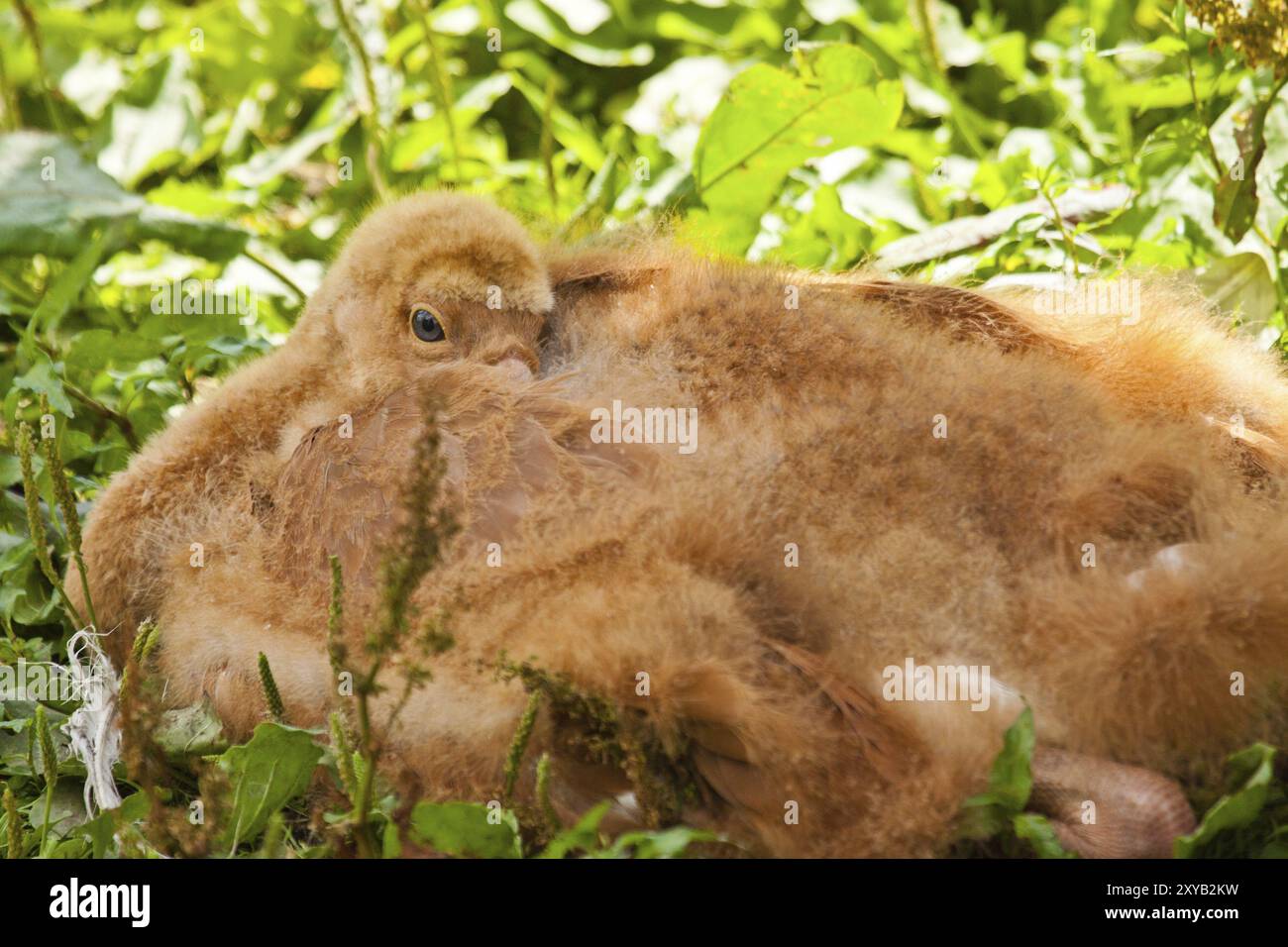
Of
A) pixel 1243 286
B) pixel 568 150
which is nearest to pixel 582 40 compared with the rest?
pixel 568 150

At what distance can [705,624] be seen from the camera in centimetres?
192

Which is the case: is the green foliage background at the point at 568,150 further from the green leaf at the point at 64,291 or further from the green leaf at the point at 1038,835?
the green leaf at the point at 1038,835

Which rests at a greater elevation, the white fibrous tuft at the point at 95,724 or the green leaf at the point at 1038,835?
the white fibrous tuft at the point at 95,724

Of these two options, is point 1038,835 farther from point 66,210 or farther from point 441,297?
point 66,210

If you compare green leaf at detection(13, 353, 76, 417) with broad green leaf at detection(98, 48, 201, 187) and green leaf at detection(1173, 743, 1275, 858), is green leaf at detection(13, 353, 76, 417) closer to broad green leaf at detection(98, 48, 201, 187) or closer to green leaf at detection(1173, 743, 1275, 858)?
broad green leaf at detection(98, 48, 201, 187)

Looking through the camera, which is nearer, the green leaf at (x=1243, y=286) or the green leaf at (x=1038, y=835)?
the green leaf at (x=1038, y=835)

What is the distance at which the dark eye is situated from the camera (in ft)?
8.05

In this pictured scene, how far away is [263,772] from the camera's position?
220 cm

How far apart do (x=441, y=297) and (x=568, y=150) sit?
8.52ft

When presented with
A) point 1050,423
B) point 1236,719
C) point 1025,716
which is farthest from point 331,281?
point 1236,719

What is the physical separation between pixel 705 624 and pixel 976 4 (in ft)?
13.2

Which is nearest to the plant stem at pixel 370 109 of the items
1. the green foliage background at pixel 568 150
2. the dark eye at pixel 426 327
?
the green foliage background at pixel 568 150

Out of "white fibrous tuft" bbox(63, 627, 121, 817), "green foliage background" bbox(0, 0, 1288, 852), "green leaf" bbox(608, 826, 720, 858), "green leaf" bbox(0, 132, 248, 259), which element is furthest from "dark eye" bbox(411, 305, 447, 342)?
"green leaf" bbox(0, 132, 248, 259)

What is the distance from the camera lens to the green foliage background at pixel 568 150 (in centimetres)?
336
